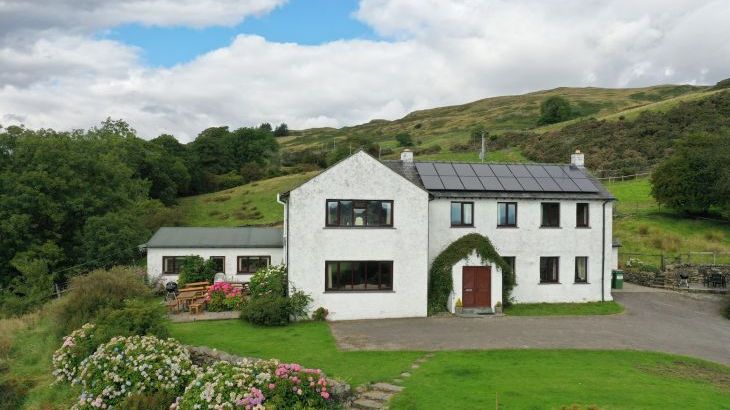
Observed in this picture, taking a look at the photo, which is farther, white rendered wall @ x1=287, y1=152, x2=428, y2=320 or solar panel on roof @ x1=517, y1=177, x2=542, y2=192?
solar panel on roof @ x1=517, y1=177, x2=542, y2=192

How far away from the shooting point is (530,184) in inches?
1057

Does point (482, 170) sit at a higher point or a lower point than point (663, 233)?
higher

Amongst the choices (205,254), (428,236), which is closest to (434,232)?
(428,236)

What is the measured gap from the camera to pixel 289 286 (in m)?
22.7

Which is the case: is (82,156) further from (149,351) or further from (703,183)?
(703,183)

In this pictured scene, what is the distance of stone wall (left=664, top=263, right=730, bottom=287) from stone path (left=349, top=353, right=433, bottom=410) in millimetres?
24734

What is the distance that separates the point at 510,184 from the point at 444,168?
3.61 meters

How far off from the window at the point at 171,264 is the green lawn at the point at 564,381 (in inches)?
769

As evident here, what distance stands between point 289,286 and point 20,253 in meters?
23.5

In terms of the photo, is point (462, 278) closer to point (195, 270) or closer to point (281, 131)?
point (195, 270)

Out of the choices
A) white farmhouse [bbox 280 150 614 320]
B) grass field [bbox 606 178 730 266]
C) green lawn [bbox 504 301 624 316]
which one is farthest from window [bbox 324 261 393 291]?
grass field [bbox 606 178 730 266]

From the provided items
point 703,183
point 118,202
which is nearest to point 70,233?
point 118,202

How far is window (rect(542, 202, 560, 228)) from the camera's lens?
26609mm

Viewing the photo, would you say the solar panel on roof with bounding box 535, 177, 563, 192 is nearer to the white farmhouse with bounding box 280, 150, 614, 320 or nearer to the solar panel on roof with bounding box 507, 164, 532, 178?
the white farmhouse with bounding box 280, 150, 614, 320
